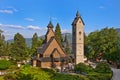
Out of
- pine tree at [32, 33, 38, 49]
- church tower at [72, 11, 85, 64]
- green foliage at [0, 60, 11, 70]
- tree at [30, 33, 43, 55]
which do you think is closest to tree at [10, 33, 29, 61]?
tree at [30, 33, 43, 55]

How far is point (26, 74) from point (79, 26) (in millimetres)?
39195

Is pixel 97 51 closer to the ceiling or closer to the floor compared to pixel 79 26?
closer to the floor

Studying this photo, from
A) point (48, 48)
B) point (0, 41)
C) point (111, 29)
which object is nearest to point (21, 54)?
point (0, 41)

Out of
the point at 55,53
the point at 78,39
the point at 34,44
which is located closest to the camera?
the point at 55,53

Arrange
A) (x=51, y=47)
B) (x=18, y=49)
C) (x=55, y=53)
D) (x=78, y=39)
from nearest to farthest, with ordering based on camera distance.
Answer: (x=55, y=53), (x=51, y=47), (x=78, y=39), (x=18, y=49)

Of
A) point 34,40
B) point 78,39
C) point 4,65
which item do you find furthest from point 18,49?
point 78,39

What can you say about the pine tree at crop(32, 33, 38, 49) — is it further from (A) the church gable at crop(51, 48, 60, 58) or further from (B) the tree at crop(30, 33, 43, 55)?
(A) the church gable at crop(51, 48, 60, 58)

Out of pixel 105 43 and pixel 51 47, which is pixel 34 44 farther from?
pixel 105 43

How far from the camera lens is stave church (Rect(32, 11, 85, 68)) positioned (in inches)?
2142

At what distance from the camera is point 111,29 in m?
65.0

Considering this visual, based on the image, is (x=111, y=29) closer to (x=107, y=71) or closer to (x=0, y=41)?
(x=107, y=71)

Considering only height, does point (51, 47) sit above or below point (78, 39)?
below

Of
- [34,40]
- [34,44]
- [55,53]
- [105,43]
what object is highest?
[34,40]

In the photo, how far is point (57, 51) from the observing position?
54781 millimetres
